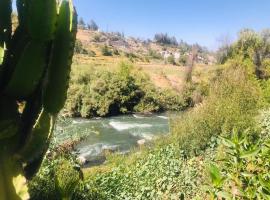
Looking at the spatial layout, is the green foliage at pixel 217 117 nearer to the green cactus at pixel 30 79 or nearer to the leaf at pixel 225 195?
the green cactus at pixel 30 79

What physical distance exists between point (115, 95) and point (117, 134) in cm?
1510

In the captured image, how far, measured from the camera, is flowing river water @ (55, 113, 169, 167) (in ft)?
75.6

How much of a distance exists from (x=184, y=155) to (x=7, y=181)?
41.2ft

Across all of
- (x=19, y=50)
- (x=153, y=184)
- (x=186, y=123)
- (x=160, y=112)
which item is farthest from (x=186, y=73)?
(x=19, y=50)

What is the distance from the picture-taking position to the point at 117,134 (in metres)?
29.2

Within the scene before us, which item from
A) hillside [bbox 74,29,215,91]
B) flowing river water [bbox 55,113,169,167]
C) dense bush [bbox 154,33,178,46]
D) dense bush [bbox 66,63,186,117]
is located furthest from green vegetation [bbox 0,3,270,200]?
dense bush [bbox 154,33,178,46]

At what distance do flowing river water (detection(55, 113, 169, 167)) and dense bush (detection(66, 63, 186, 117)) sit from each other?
2.85m

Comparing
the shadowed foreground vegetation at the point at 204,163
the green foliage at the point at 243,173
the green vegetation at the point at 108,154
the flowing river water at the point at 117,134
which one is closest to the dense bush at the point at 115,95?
the flowing river water at the point at 117,134

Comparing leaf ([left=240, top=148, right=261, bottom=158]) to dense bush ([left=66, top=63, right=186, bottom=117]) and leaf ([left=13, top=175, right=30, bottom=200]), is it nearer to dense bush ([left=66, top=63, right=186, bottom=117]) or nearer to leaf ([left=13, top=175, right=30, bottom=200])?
→ leaf ([left=13, top=175, right=30, bottom=200])

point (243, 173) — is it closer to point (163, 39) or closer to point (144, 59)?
point (144, 59)

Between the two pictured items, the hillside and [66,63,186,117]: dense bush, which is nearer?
[66,63,186,117]: dense bush

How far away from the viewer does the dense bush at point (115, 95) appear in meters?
42.0

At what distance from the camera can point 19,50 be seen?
4.03 metres

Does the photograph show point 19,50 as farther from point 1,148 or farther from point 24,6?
point 1,148
